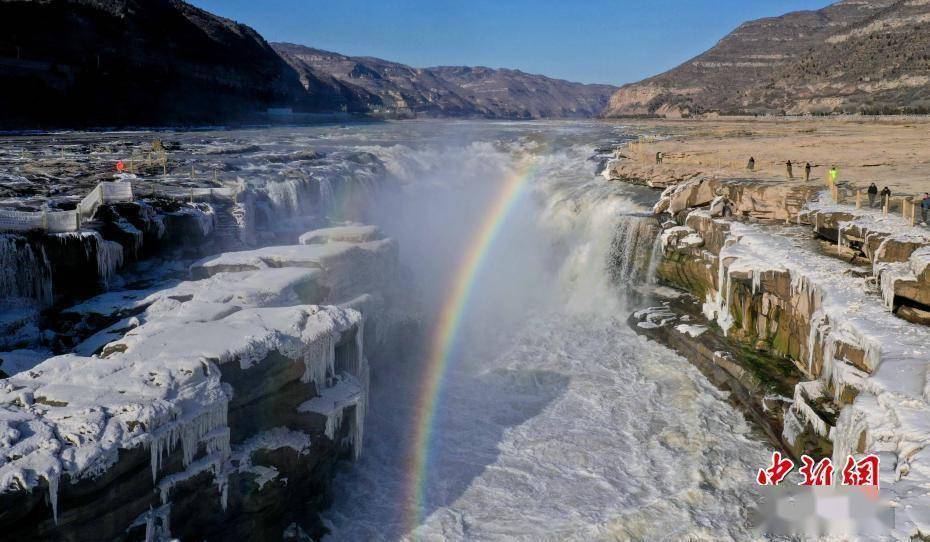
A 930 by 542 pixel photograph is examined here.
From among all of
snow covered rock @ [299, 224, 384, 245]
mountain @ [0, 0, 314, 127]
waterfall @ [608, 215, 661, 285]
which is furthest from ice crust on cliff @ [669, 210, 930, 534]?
mountain @ [0, 0, 314, 127]

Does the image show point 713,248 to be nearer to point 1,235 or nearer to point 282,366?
point 282,366

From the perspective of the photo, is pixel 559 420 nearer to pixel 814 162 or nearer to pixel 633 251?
pixel 633 251

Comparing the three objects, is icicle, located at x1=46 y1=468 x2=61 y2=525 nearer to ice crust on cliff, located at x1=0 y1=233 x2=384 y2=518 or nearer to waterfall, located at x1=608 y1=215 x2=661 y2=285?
ice crust on cliff, located at x1=0 y1=233 x2=384 y2=518

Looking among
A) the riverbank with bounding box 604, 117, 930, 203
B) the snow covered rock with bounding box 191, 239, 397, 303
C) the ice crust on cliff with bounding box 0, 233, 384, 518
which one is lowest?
the ice crust on cliff with bounding box 0, 233, 384, 518

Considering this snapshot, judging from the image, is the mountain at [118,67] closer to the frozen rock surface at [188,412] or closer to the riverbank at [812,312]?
the frozen rock surface at [188,412]

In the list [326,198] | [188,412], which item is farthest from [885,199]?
[326,198]

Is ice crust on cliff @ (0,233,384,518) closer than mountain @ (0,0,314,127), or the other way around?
ice crust on cliff @ (0,233,384,518)
